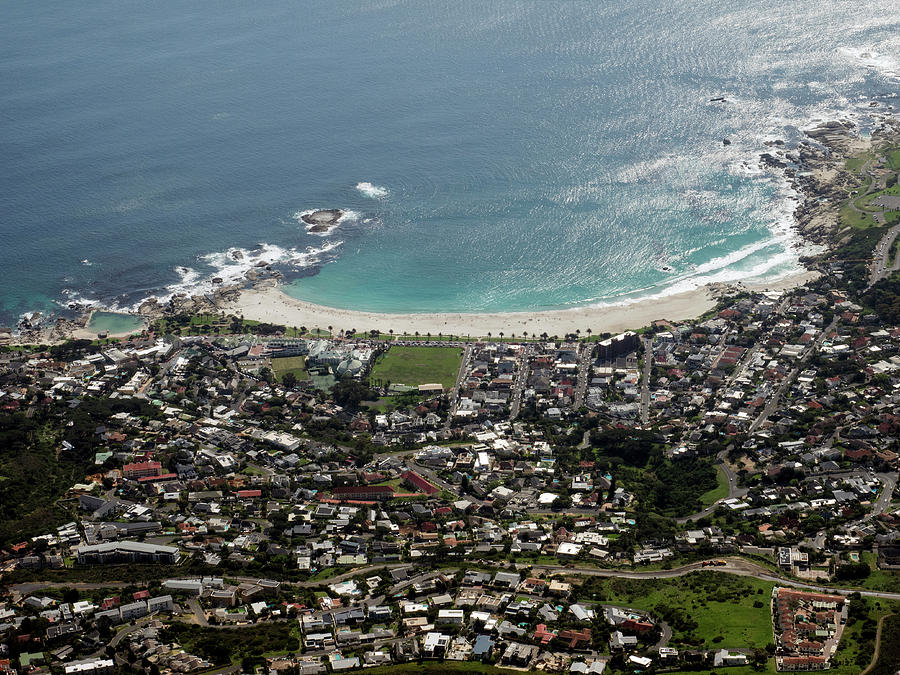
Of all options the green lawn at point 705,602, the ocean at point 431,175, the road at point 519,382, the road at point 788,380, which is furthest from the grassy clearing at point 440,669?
the ocean at point 431,175

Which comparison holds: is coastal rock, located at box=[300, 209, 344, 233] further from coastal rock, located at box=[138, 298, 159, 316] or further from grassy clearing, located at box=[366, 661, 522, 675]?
grassy clearing, located at box=[366, 661, 522, 675]

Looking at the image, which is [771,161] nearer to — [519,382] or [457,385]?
[519,382]

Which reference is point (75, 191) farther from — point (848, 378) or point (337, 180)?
point (848, 378)

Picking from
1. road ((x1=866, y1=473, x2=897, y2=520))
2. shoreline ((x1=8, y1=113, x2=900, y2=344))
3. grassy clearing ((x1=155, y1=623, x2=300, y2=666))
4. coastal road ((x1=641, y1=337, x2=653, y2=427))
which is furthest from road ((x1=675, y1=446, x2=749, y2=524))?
grassy clearing ((x1=155, y1=623, x2=300, y2=666))

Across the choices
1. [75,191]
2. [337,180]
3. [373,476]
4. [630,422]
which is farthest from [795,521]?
[75,191]

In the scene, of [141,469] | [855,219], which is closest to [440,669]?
[141,469]
